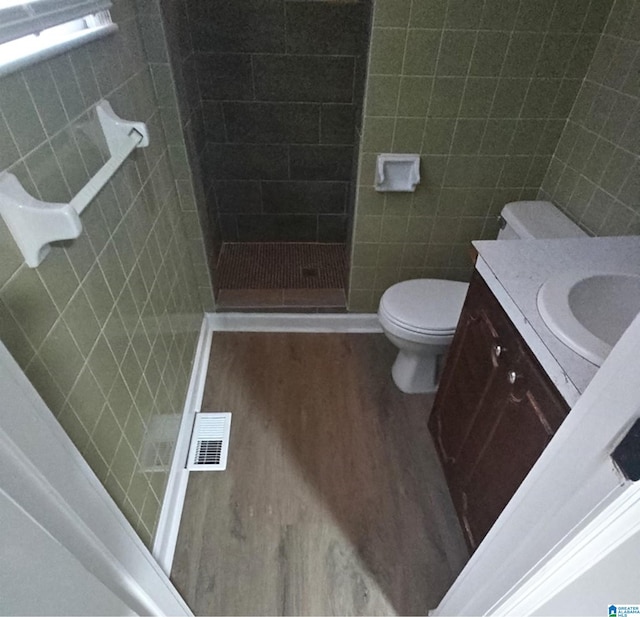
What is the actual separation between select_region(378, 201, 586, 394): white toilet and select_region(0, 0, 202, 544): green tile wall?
883 millimetres

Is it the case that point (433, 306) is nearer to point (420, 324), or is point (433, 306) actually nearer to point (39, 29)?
point (420, 324)

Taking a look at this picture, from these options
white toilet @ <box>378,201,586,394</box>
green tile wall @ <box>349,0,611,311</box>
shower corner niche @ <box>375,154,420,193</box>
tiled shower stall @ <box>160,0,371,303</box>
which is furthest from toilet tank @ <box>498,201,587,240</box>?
Result: tiled shower stall @ <box>160,0,371,303</box>

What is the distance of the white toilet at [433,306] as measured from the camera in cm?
150

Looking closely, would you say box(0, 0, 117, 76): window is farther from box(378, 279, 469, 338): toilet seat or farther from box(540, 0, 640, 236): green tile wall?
box(540, 0, 640, 236): green tile wall

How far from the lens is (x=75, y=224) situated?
65 cm

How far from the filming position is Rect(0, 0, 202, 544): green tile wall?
665mm

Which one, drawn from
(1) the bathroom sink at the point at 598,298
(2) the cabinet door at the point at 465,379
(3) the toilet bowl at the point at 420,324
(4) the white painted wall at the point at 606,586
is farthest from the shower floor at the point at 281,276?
(4) the white painted wall at the point at 606,586

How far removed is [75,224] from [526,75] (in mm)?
1542

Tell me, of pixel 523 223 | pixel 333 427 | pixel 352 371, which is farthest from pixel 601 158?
pixel 333 427

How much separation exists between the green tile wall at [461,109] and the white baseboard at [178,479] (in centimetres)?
91

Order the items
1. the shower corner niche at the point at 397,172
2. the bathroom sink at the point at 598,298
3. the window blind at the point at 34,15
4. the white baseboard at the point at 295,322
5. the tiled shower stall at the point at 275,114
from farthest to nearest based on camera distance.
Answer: the white baseboard at the point at 295,322 → the tiled shower stall at the point at 275,114 → the shower corner niche at the point at 397,172 → the bathroom sink at the point at 598,298 → the window blind at the point at 34,15

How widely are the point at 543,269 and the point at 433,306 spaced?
1.85ft

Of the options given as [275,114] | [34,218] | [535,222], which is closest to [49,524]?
[34,218]

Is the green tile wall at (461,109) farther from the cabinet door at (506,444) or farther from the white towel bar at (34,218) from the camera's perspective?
the white towel bar at (34,218)
